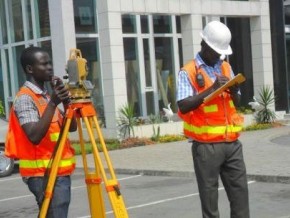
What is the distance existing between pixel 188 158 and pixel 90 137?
9238 millimetres

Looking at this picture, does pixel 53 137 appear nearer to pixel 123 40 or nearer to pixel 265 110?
pixel 123 40

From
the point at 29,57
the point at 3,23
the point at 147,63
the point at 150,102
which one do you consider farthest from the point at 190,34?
the point at 29,57

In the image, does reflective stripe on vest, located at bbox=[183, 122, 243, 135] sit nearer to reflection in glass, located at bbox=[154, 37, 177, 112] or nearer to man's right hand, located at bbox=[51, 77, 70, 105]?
man's right hand, located at bbox=[51, 77, 70, 105]

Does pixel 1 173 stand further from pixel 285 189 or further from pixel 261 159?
pixel 285 189

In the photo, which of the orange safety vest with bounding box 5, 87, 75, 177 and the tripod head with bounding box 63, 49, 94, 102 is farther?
the orange safety vest with bounding box 5, 87, 75, 177

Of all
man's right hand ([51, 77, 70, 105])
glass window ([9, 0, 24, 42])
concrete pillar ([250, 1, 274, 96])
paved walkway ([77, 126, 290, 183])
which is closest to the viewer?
man's right hand ([51, 77, 70, 105])

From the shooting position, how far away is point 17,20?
69.5 feet

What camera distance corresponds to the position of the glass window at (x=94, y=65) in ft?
64.7

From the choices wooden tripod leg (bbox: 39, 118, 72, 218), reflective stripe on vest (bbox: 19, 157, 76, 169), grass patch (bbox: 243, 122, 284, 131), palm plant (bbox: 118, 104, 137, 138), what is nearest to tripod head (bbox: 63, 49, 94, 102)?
wooden tripod leg (bbox: 39, 118, 72, 218)

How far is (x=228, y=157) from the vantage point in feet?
16.7

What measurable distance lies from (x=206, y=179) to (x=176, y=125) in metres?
13.7

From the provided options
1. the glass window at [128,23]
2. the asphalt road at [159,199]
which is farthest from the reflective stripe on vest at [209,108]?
the glass window at [128,23]

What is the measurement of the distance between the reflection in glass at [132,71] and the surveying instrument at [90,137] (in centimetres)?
1621

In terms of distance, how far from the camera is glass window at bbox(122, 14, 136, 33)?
20.3 m
